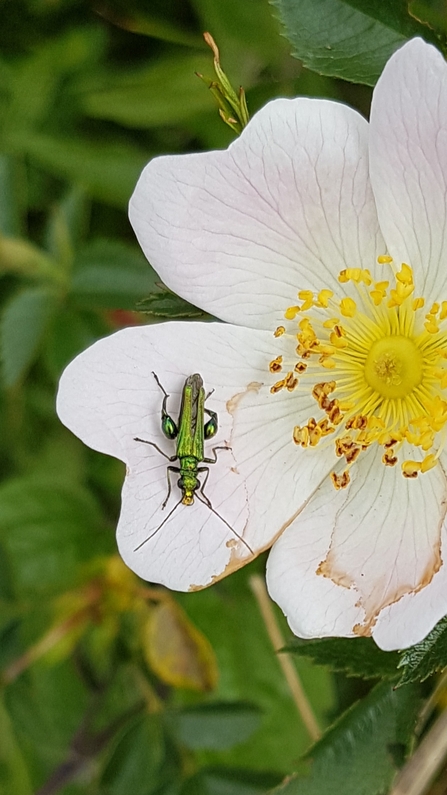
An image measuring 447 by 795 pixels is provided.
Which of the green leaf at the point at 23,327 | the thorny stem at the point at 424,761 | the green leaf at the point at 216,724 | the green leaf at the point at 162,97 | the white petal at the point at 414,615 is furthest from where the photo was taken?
the green leaf at the point at 162,97

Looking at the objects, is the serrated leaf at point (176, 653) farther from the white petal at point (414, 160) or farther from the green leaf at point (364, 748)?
the white petal at point (414, 160)

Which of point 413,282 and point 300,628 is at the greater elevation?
point 413,282

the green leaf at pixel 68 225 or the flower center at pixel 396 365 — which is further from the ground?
the flower center at pixel 396 365

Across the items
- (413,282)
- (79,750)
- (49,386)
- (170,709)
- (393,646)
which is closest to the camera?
(393,646)

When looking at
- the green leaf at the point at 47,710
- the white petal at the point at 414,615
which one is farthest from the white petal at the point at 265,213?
the green leaf at the point at 47,710

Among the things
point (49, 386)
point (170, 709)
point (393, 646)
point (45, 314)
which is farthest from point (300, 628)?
point (49, 386)

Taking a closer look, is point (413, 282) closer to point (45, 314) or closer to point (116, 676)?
point (45, 314)

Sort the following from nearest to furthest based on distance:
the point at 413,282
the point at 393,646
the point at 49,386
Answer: the point at 393,646
the point at 413,282
the point at 49,386

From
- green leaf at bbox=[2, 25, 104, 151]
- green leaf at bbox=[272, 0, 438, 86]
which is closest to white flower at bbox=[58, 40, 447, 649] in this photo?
green leaf at bbox=[272, 0, 438, 86]
